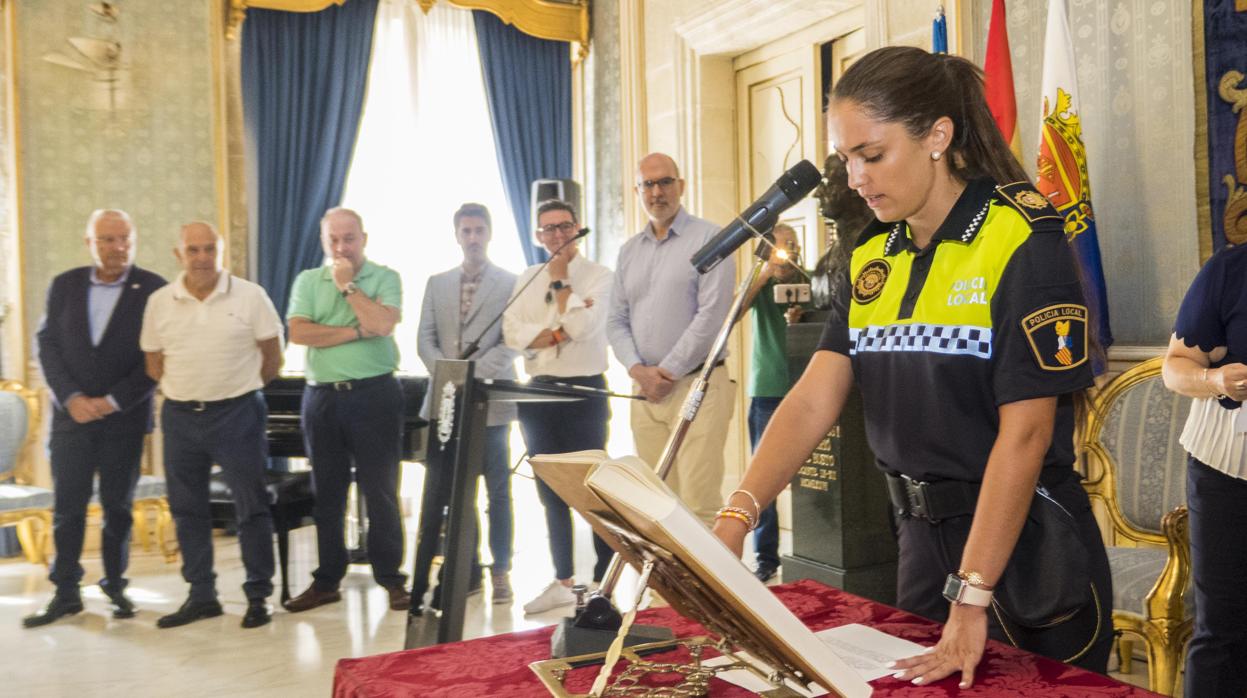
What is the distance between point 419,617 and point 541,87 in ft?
15.9

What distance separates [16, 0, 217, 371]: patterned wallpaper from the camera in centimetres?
554

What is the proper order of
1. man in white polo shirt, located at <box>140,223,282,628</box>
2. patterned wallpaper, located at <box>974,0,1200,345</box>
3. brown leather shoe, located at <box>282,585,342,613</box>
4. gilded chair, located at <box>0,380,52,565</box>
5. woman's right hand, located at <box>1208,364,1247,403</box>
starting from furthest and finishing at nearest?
gilded chair, located at <box>0,380,52,565</box> → brown leather shoe, located at <box>282,585,342,613</box> → man in white polo shirt, located at <box>140,223,282,628</box> → patterned wallpaper, located at <box>974,0,1200,345</box> → woman's right hand, located at <box>1208,364,1247,403</box>

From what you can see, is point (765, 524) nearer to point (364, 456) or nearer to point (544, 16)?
point (364, 456)

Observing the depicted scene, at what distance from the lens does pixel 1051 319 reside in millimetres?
1229

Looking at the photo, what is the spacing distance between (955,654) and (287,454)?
4.31 meters

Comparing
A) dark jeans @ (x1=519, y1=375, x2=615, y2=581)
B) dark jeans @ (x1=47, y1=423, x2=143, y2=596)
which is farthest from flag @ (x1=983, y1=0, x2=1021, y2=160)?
dark jeans @ (x1=47, y1=423, x2=143, y2=596)

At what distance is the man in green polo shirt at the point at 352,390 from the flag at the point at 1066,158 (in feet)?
7.94

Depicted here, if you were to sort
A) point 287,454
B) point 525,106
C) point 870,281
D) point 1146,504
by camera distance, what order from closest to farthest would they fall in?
1. point 870,281
2. point 1146,504
3. point 287,454
4. point 525,106

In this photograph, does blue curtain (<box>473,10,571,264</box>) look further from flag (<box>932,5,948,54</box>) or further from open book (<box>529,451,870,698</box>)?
open book (<box>529,451,870,698</box>)

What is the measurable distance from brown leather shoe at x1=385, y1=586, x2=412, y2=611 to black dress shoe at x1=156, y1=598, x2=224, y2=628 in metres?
0.65

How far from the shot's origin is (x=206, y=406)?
13.4 ft

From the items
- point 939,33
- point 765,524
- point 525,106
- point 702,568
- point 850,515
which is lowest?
point 765,524

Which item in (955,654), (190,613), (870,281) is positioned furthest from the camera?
(190,613)

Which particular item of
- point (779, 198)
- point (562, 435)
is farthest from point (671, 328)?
point (779, 198)
